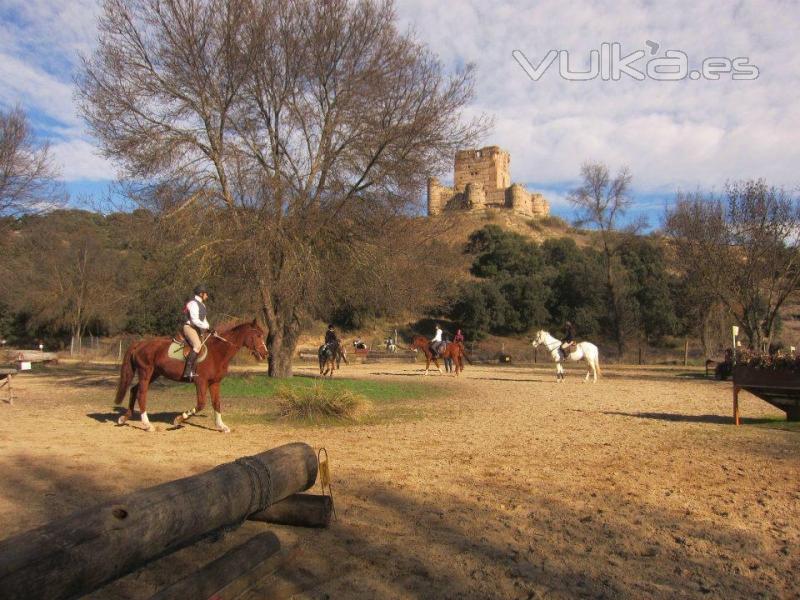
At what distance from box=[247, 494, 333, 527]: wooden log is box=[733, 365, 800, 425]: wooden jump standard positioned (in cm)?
907

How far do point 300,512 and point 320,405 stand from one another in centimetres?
635

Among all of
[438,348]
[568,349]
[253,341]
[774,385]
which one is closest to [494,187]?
[438,348]

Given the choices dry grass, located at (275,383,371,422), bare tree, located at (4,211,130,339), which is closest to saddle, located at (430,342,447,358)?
dry grass, located at (275,383,371,422)

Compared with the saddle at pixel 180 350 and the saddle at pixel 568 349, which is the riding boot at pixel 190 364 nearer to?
the saddle at pixel 180 350

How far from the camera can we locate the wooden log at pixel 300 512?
16.2ft

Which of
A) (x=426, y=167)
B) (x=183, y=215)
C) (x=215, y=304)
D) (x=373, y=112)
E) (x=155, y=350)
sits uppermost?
(x=373, y=112)

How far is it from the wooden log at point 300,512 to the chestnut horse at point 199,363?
17.4 feet

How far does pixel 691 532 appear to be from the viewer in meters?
5.15

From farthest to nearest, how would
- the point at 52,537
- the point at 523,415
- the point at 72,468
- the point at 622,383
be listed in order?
1. the point at 622,383
2. the point at 523,415
3. the point at 72,468
4. the point at 52,537

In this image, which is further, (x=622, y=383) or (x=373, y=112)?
(x=622, y=383)

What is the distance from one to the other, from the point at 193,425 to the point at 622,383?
1590 centimetres

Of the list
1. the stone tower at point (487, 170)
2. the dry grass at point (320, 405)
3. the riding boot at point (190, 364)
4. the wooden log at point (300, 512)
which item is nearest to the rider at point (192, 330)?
the riding boot at point (190, 364)

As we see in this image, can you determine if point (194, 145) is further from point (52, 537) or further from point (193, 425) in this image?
point (52, 537)

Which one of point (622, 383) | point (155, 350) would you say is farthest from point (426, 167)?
point (622, 383)
